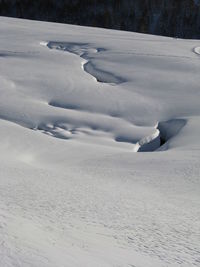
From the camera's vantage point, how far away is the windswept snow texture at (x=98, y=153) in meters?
1.09

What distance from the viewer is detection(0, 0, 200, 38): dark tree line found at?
23.8 meters

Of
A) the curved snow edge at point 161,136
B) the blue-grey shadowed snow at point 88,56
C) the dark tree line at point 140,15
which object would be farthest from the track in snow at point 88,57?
the dark tree line at point 140,15

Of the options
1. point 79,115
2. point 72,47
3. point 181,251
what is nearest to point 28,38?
point 72,47

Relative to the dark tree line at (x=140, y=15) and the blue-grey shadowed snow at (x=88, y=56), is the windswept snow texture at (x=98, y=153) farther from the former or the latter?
the dark tree line at (x=140, y=15)

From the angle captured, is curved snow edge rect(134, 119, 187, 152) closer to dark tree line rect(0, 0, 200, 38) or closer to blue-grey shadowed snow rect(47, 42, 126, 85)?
blue-grey shadowed snow rect(47, 42, 126, 85)

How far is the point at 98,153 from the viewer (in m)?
2.77

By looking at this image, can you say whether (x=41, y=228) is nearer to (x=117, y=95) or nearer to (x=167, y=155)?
(x=167, y=155)

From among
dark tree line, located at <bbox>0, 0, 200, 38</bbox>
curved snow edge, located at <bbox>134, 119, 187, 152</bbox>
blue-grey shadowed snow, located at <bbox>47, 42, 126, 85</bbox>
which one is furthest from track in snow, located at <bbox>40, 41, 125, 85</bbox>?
dark tree line, located at <bbox>0, 0, 200, 38</bbox>

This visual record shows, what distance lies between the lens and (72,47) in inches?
253

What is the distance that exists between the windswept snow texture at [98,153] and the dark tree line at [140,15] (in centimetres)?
1734

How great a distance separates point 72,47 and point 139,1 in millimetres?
18493

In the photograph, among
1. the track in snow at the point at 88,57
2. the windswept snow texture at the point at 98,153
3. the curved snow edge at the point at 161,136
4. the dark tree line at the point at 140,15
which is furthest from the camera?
the dark tree line at the point at 140,15

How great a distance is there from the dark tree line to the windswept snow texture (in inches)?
683

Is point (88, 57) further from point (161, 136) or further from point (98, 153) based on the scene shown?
point (98, 153)
